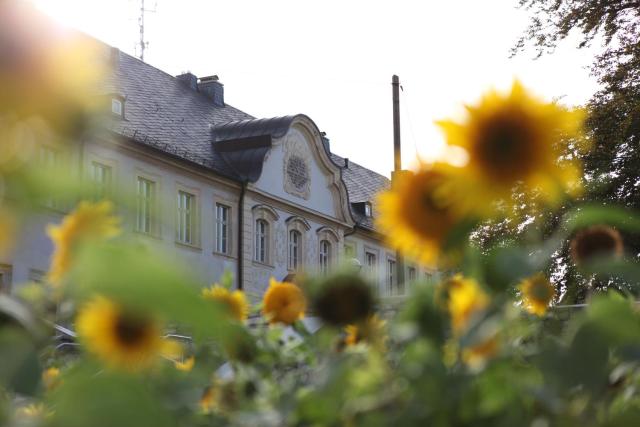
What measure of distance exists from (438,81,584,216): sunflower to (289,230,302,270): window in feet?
92.3

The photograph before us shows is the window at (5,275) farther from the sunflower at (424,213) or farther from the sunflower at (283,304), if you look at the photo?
the sunflower at (424,213)

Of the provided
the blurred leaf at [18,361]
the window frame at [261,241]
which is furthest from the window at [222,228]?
the blurred leaf at [18,361]

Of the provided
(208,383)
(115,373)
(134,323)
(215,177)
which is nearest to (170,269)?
(115,373)

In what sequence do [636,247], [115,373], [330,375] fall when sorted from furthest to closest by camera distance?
[636,247] → [330,375] → [115,373]

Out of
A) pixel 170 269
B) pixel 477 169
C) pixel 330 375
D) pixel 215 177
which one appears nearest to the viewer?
pixel 170 269

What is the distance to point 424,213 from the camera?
35.6 inches

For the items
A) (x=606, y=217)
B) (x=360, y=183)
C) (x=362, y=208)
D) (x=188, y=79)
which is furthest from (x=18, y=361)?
(x=360, y=183)

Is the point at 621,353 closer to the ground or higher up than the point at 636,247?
closer to the ground

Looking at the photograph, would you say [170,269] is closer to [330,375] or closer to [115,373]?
[115,373]

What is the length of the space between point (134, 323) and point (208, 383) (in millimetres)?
231

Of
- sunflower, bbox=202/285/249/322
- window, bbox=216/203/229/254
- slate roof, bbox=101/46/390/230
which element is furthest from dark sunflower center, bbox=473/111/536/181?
window, bbox=216/203/229/254

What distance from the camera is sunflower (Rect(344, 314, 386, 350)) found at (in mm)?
828

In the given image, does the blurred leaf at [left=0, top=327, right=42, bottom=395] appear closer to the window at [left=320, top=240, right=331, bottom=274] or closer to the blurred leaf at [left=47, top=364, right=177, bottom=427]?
the blurred leaf at [left=47, top=364, right=177, bottom=427]

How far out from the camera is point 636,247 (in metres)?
15.6
